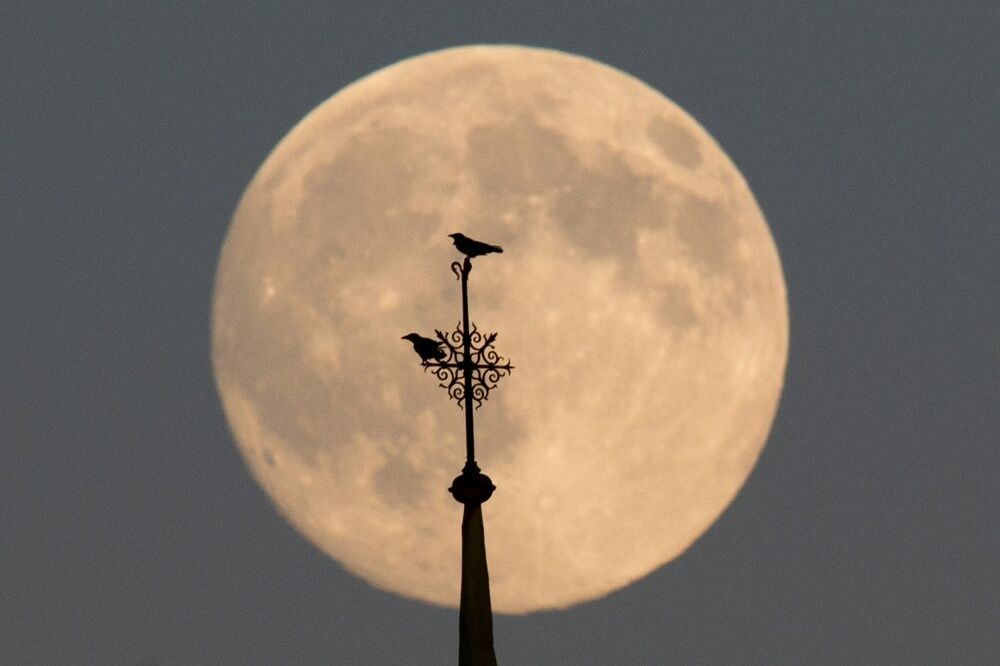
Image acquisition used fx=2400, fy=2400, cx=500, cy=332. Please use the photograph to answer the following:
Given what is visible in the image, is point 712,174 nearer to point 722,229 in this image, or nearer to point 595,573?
point 722,229

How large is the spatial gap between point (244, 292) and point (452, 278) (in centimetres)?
377

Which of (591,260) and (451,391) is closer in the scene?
(451,391)

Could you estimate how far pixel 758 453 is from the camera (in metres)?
36.6

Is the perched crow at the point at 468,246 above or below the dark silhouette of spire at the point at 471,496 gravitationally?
above

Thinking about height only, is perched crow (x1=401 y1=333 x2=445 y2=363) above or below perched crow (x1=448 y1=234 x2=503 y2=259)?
below

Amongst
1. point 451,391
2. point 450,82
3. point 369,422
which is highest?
point 450,82

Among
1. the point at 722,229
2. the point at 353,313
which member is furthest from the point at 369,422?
the point at 722,229

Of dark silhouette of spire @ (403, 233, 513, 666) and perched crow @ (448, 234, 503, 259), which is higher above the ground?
perched crow @ (448, 234, 503, 259)

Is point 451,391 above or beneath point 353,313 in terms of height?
beneath

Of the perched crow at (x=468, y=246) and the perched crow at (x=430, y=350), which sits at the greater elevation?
the perched crow at (x=468, y=246)

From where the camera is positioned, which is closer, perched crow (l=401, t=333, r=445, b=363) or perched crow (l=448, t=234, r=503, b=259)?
perched crow (l=401, t=333, r=445, b=363)

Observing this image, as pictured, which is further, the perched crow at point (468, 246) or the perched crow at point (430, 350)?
the perched crow at point (468, 246)

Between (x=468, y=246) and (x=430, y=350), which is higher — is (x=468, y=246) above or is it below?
above

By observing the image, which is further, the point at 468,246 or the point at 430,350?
the point at 468,246
